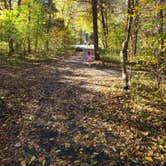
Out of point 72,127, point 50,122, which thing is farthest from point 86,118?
point 50,122

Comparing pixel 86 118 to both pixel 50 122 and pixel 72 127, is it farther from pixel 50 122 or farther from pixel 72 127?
pixel 50 122

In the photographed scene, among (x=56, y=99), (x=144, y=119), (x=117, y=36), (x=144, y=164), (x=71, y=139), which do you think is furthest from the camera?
(x=117, y=36)

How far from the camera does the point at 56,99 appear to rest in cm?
845

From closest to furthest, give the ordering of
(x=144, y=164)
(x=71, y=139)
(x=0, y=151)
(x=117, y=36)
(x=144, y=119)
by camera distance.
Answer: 1. (x=144, y=164)
2. (x=0, y=151)
3. (x=71, y=139)
4. (x=144, y=119)
5. (x=117, y=36)

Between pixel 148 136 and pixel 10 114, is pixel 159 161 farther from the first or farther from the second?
pixel 10 114

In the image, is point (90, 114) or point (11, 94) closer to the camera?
point (90, 114)

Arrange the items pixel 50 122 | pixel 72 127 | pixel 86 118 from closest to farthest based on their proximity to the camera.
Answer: pixel 72 127
pixel 50 122
pixel 86 118

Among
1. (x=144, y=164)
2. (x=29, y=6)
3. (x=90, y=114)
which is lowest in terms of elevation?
(x=144, y=164)

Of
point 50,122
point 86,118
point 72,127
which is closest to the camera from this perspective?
point 72,127

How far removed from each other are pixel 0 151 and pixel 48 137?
1124 millimetres

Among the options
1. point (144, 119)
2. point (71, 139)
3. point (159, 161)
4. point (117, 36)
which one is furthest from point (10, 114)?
point (117, 36)

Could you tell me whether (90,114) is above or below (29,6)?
below

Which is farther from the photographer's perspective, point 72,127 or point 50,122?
point 50,122

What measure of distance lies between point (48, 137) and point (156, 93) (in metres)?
4.70
